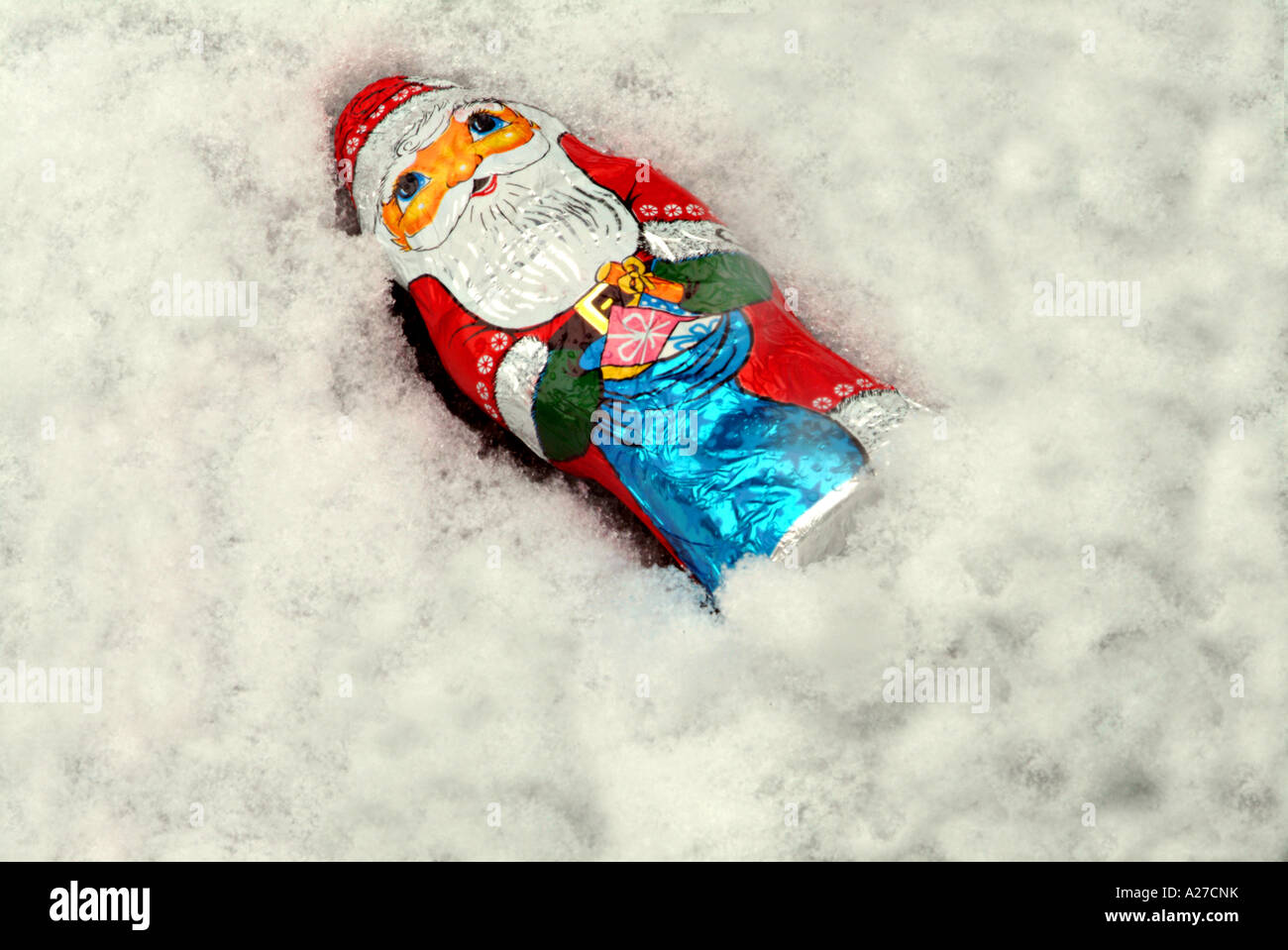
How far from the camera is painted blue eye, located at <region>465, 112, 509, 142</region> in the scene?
123 cm

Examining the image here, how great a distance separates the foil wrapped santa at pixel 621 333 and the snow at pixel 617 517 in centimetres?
7

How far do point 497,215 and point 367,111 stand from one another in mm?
235

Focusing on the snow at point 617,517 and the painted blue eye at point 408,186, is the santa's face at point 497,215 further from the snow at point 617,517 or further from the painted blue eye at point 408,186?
the snow at point 617,517

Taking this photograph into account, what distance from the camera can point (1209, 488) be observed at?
1.27 metres

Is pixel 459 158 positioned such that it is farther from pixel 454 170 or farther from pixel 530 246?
pixel 530 246

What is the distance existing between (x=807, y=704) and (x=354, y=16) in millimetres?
986

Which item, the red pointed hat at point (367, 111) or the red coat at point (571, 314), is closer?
the red coat at point (571, 314)

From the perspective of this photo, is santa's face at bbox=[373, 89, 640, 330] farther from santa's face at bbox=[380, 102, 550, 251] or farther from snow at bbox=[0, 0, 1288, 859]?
snow at bbox=[0, 0, 1288, 859]

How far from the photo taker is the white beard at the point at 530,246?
1186mm

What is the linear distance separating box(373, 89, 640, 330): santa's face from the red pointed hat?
0.18 ft

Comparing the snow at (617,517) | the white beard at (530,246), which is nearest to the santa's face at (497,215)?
the white beard at (530,246)

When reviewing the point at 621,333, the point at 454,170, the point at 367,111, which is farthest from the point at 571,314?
the point at 367,111

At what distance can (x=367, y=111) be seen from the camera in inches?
51.3

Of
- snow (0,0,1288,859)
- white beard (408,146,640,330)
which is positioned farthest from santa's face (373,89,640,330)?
snow (0,0,1288,859)
